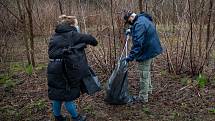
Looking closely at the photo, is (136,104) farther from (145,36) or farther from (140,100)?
(145,36)

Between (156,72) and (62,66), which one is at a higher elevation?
(62,66)

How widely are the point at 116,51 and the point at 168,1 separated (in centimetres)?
163

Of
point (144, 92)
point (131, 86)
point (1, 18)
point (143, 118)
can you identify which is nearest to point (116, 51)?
point (131, 86)

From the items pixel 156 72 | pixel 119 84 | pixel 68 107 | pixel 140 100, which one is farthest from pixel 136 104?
pixel 156 72

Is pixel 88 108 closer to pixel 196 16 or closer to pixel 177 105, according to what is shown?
pixel 177 105

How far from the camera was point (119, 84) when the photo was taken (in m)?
5.44

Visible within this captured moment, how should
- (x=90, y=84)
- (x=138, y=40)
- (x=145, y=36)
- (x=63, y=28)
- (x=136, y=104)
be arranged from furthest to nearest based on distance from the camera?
(x=136, y=104), (x=145, y=36), (x=138, y=40), (x=90, y=84), (x=63, y=28)

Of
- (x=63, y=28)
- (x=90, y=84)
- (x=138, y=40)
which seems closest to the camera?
(x=63, y=28)

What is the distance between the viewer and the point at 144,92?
5.75m

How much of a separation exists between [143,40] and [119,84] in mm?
792

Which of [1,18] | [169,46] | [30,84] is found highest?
[1,18]

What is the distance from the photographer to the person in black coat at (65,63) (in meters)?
4.66

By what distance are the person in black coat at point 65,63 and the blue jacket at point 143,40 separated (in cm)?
77

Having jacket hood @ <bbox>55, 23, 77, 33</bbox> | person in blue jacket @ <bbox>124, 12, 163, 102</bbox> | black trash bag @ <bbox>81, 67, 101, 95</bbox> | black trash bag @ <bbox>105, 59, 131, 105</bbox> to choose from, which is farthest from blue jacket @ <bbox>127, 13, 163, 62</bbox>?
jacket hood @ <bbox>55, 23, 77, 33</bbox>
